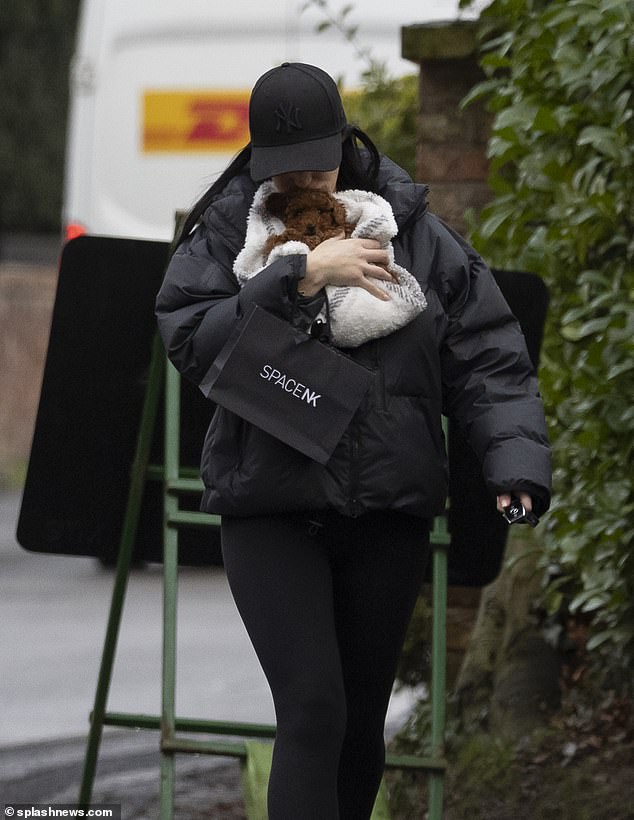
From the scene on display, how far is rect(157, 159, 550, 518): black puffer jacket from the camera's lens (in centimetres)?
330

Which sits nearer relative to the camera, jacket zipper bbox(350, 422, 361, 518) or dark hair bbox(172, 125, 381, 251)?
jacket zipper bbox(350, 422, 361, 518)

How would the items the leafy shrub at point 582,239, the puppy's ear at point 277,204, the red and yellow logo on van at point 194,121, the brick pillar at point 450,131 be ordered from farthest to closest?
the red and yellow logo on van at point 194,121 → the brick pillar at point 450,131 → the leafy shrub at point 582,239 → the puppy's ear at point 277,204

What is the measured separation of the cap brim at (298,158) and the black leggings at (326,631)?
613 mm

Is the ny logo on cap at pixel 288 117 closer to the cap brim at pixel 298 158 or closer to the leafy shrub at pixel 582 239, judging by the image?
the cap brim at pixel 298 158

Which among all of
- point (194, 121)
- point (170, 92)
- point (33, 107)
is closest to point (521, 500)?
point (194, 121)

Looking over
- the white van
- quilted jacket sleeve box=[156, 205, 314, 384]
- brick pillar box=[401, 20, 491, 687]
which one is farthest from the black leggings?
the white van

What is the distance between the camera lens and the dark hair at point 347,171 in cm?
353

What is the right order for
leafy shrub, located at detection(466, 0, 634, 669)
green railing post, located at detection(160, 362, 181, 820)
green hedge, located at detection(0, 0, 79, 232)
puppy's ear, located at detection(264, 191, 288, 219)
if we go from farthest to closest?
green hedge, located at detection(0, 0, 79, 232) < leafy shrub, located at detection(466, 0, 634, 669) < green railing post, located at detection(160, 362, 181, 820) < puppy's ear, located at detection(264, 191, 288, 219)

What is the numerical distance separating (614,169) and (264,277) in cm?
116

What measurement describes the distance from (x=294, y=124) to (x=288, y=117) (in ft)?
0.07

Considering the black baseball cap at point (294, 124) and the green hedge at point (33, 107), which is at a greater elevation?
the green hedge at point (33, 107)

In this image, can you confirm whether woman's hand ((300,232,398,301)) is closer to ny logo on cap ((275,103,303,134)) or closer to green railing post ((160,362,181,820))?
ny logo on cap ((275,103,303,134))

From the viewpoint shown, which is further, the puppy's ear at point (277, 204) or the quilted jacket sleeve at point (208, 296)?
the puppy's ear at point (277, 204)

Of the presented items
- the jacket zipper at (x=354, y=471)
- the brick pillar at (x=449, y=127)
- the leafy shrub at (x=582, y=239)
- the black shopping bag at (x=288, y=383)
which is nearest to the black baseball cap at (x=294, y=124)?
the black shopping bag at (x=288, y=383)
